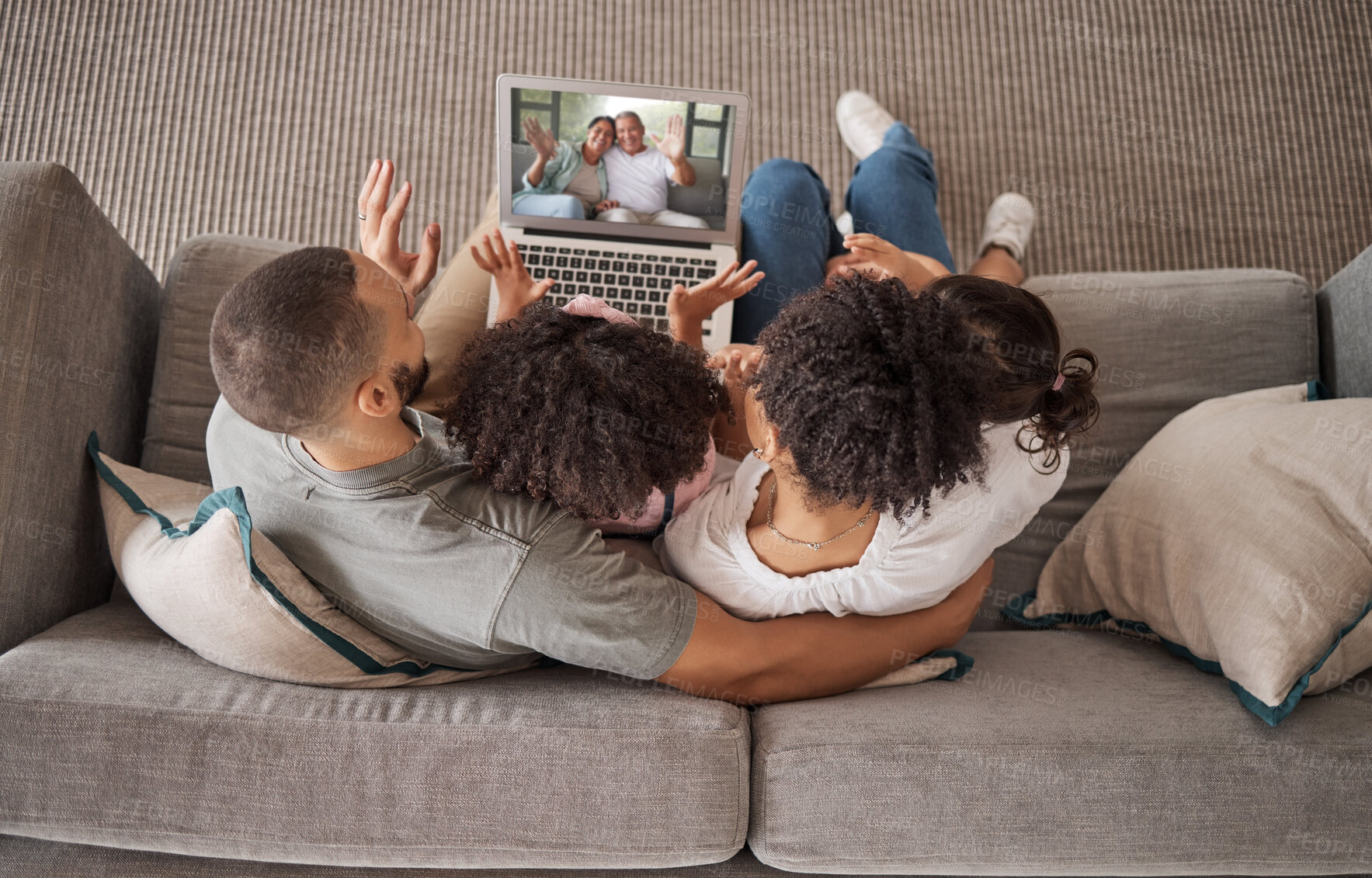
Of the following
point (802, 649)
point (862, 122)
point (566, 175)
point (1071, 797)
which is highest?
point (862, 122)

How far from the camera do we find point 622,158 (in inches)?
52.7

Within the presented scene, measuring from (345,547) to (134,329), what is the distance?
0.69 metres

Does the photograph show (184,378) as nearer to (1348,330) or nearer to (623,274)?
(623,274)

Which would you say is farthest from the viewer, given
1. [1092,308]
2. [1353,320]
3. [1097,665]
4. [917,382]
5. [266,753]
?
[1092,308]

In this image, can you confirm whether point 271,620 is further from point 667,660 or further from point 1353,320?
point 1353,320

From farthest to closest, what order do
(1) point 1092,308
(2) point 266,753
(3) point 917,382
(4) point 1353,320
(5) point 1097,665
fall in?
(1) point 1092,308 < (4) point 1353,320 < (5) point 1097,665 < (2) point 266,753 < (3) point 917,382

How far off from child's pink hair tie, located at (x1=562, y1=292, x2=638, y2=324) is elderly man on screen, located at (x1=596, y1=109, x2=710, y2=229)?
31 centimetres

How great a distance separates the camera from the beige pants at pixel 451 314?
51.9 inches

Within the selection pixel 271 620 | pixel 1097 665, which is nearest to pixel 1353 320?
pixel 1097 665

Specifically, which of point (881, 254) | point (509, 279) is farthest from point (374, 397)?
point (881, 254)

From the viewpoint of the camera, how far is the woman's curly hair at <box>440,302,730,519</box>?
950 millimetres

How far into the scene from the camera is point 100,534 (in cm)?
123

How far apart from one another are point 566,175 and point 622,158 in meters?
0.10

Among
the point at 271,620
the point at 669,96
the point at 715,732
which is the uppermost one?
the point at 669,96
